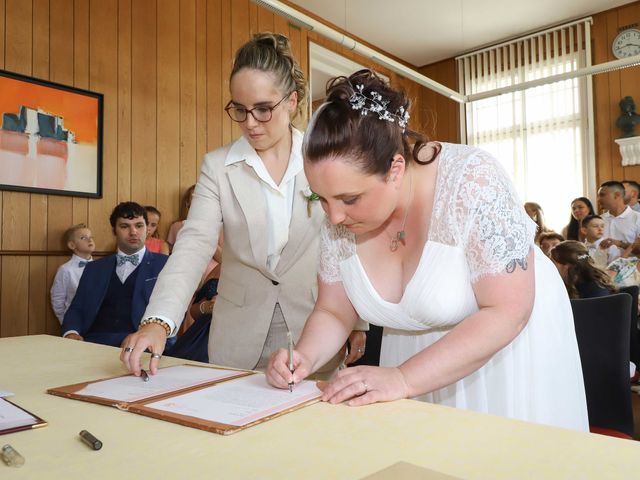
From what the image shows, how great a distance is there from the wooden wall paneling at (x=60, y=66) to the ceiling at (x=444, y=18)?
254 centimetres

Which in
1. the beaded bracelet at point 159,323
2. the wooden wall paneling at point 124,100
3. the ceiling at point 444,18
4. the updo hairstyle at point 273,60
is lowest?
the beaded bracelet at point 159,323

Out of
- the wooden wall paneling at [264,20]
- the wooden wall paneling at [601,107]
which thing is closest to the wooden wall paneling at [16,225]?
the wooden wall paneling at [264,20]

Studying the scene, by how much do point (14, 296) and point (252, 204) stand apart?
3.17 m

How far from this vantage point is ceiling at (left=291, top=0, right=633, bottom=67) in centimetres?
641

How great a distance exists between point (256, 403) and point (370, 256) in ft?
1.66

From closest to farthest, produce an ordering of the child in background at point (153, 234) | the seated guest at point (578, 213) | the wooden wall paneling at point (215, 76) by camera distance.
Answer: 1. the child in background at point (153, 234)
2. the wooden wall paneling at point (215, 76)
3. the seated guest at point (578, 213)

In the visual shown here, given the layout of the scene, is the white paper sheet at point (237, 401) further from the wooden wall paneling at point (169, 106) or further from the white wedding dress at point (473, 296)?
the wooden wall paneling at point (169, 106)

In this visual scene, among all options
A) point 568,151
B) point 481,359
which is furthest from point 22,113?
point 568,151

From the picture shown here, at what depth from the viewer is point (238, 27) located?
5.83m

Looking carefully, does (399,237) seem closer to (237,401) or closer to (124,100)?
(237,401)

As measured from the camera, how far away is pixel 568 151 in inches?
276

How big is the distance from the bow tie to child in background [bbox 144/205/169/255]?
104cm

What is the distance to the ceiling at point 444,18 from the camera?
6.41 m

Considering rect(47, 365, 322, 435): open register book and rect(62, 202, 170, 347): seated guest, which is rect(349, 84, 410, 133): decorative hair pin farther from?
rect(62, 202, 170, 347): seated guest
